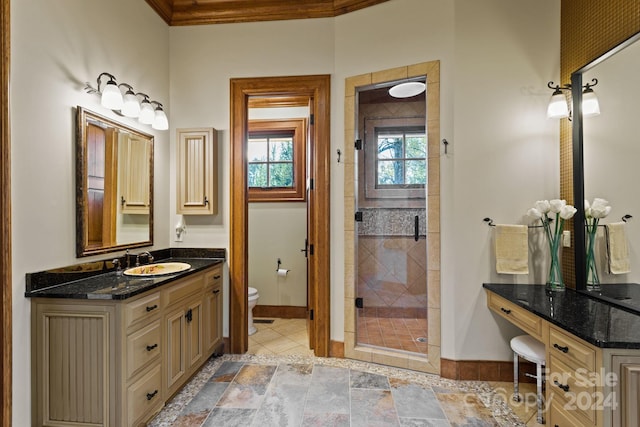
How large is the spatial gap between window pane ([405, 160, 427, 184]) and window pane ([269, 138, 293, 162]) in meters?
1.60

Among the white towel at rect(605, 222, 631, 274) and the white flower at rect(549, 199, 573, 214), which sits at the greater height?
the white flower at rect(549, 199, 573, 214)

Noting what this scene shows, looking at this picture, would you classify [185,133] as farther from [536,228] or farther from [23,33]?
[536,228]

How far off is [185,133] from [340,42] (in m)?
1.56

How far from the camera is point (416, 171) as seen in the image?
8.44ft

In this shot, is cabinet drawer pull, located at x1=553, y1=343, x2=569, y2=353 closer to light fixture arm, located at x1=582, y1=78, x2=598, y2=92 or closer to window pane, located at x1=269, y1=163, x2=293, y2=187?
light fixture arm, located at x1=582, y1=78, x2=598, y2=92

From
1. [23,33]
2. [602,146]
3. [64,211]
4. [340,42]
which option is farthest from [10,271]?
[602,146]

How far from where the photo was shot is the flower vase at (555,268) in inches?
80.8

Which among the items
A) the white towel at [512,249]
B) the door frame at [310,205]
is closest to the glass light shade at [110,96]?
the door frame at [310,205]

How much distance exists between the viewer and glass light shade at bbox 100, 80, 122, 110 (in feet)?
6.39

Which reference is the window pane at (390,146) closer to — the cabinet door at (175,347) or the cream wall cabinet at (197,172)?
the cream wall cabinet at (197,172)

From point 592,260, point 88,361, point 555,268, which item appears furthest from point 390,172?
point 88,361

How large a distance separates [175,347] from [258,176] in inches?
86.5

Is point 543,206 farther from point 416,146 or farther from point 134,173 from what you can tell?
point 134,173

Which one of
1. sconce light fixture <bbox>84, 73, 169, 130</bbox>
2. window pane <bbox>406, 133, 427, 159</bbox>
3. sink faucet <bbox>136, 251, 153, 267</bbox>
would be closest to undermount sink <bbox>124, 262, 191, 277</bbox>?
sink faucet <bbox>136, 251, 153, 267</bbox>
